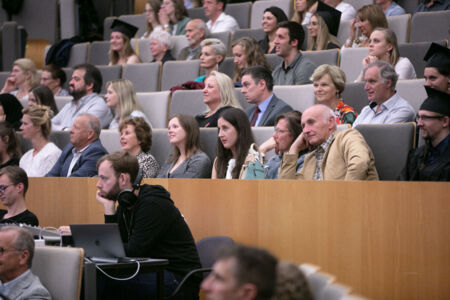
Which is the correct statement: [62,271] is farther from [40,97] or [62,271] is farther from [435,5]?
[435,5]

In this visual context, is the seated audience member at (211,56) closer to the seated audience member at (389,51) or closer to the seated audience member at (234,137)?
the seated audience member at (389,51)

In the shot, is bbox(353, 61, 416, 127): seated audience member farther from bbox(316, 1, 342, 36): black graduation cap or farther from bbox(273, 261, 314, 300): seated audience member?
bbox(273, 261, 314, 300): seated audience member

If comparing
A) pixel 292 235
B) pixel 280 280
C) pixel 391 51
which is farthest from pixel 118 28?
pixel 280 280

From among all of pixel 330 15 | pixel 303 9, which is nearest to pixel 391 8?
pixel 330 15

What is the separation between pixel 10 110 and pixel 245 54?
1955 millimetres

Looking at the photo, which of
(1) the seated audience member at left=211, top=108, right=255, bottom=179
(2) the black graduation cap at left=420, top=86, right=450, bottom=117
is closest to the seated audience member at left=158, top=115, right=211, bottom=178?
(1) the seated audience member at left=211, top=108, right=255, bottom=179

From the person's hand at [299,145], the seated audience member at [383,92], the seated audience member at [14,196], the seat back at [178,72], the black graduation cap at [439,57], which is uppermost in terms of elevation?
the black graduation cap at [439,57]

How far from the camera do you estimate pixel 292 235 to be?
323 cm

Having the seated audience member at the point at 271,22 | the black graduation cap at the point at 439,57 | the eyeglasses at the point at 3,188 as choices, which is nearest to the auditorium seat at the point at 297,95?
the black graduation cap at the point at 439,57

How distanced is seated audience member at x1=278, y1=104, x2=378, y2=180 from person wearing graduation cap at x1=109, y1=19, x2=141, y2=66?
10.8ft

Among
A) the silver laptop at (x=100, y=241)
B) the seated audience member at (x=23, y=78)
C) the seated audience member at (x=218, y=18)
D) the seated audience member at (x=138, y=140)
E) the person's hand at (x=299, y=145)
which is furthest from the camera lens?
the seated audience member at (x=218, y=18)

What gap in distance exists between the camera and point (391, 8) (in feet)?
19.9

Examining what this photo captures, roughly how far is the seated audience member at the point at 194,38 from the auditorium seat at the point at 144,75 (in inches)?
13.4

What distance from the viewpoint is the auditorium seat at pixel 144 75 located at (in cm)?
628
